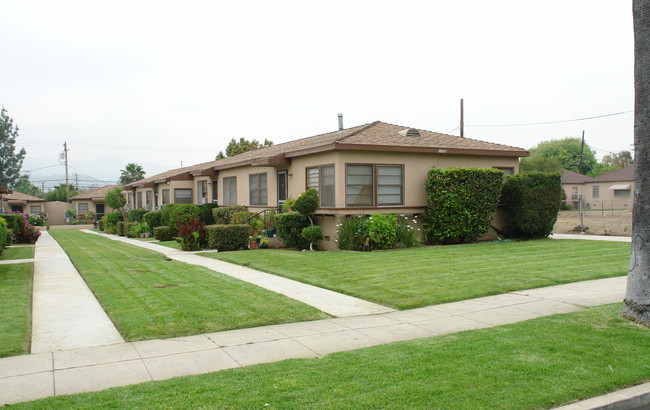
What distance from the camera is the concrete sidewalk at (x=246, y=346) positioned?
15.8 feet

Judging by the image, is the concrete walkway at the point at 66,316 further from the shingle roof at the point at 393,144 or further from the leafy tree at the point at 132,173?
the leafy tree at the point at 132,173

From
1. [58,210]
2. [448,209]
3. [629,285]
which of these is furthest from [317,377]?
[58,210]

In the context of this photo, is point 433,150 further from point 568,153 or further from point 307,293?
point 568,153

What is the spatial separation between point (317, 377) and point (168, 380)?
4.49ft

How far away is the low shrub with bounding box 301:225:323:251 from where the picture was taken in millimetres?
15891

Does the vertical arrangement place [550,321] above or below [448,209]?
below

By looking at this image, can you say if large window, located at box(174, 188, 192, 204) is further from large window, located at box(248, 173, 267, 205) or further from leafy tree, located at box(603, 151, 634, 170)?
leafy tree, located at box(603, 151, 634, 170)

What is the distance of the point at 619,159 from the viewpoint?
88.8 meters

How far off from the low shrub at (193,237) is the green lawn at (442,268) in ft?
5.82

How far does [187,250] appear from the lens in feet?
55.6

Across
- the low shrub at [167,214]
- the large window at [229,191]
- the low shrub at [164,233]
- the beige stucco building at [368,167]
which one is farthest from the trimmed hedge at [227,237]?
the low shrub at [167,214]

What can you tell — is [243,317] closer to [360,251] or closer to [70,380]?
[70,380]

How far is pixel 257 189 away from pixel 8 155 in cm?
6157

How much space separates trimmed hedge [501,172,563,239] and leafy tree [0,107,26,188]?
69122 mm
